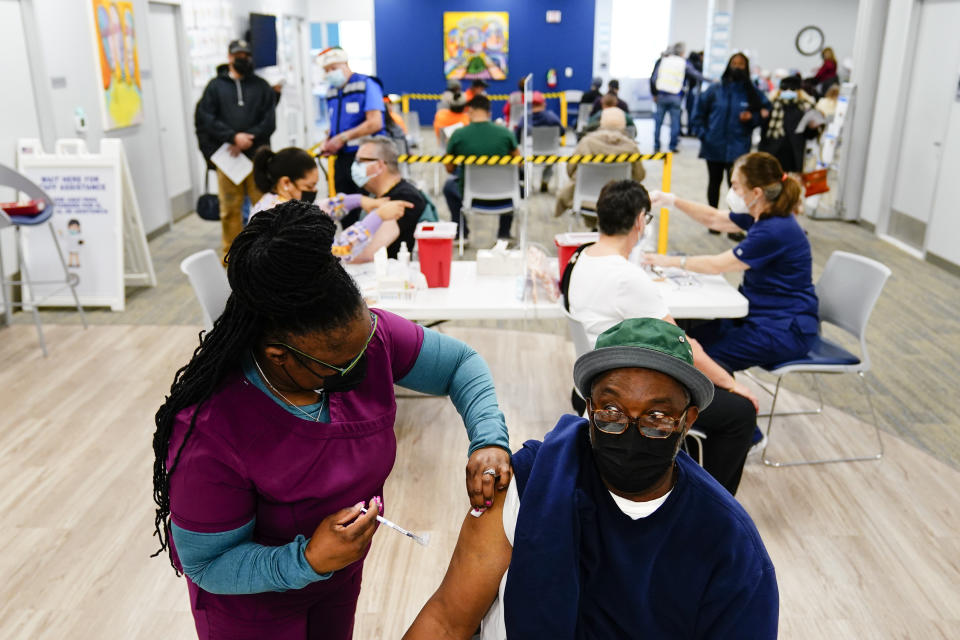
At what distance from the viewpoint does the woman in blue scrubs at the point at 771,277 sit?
340 centimetres

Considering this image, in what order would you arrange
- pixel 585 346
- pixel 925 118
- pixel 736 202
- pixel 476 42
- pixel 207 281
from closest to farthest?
pixel 585 346 → pixel 207 281 → pixel 736 202 → pixel 925 118 → pixel 476 42

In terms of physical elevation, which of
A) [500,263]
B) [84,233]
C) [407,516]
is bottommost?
[407,516]

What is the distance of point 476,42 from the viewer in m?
16.5

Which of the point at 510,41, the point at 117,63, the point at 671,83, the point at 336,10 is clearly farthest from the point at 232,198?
the point at 510,41

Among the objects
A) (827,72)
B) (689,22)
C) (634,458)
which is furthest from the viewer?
(689,22)

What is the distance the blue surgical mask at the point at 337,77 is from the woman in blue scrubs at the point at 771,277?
11.9 feet

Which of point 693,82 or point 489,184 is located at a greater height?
point 693,82

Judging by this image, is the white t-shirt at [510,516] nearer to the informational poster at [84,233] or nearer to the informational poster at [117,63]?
the informational poster at [84,233]

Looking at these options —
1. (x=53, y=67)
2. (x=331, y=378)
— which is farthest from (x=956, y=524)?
(x=53, y=67)

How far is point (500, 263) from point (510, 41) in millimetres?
13845

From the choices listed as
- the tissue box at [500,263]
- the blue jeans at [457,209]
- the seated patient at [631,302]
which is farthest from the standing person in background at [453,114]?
the seated patient at [631,302]

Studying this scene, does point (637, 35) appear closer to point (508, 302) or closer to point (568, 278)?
point (508, 302)

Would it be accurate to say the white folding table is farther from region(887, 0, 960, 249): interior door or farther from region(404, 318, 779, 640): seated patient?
region(887, 0, 960, 249): interior door

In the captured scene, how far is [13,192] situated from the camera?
5.18 meters
